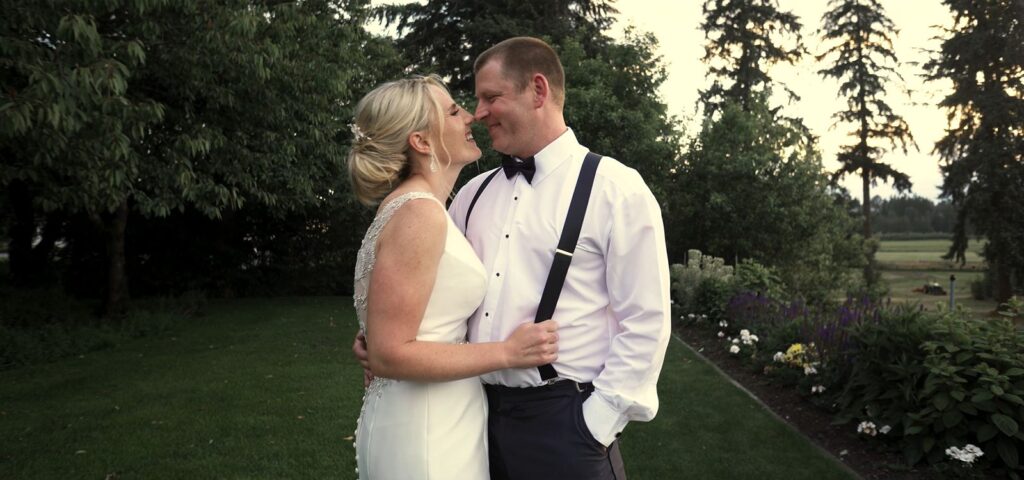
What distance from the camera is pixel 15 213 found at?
737 inches

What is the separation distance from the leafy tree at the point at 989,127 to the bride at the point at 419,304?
97.4 ft

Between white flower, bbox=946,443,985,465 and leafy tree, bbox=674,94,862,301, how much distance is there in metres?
16.7

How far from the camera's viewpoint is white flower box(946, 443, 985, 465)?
4.68 m

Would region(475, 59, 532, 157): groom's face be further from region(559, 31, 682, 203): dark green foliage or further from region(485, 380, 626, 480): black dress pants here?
region(559, 31, 682, 203): dark green foliage

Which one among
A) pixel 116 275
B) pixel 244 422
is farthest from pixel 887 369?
pixel 116 275

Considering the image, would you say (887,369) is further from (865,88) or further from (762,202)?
(865,88)

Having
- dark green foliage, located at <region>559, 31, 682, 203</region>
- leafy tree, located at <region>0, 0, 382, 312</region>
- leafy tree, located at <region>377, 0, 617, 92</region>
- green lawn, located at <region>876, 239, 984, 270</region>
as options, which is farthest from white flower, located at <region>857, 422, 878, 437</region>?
green lawn, located at <region>876, 239, 984, 270</region>

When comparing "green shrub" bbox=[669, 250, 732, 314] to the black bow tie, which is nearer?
the black bow tie

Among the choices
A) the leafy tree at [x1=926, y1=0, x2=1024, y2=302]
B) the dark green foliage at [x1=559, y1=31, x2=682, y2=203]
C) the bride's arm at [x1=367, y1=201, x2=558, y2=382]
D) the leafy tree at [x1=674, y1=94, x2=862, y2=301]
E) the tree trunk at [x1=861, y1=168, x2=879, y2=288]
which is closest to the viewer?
the bride's arm at [x1=367, y1=201, x2=558, y2=382]

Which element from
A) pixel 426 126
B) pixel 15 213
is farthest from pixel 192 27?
pixel 15 213

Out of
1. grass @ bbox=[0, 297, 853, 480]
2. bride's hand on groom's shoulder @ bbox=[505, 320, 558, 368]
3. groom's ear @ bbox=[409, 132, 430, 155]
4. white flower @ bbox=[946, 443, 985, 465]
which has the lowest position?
grass @ bbox=[0, 297, 853, 480]

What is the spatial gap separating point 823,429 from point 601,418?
511cm

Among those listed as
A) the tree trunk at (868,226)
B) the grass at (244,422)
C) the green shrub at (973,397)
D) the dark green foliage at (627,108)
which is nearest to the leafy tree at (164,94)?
the grass at (244,422)

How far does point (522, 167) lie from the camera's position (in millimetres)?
2623
